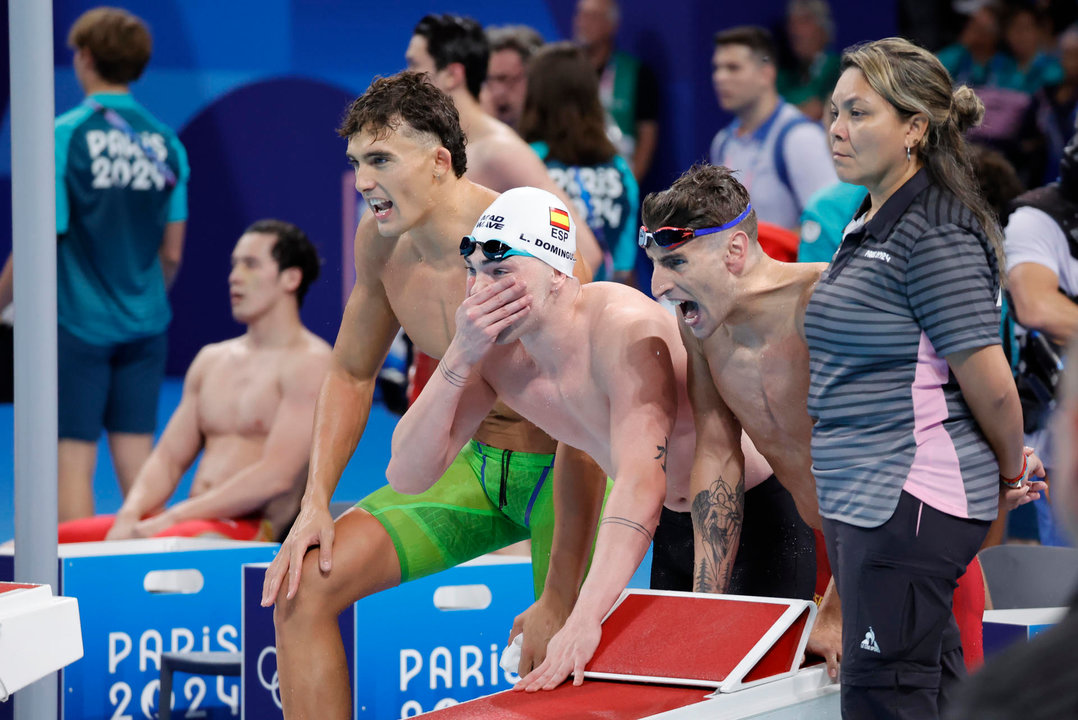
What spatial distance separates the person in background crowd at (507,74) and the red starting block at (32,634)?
470 centimetres

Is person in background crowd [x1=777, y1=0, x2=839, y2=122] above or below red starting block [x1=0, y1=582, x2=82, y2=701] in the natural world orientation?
above

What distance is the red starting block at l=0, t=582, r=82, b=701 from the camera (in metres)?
2.52

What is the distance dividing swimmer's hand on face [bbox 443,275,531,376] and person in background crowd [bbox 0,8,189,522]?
4119 mm

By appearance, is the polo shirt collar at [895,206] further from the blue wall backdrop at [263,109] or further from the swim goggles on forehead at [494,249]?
the blue wall backdrop at [263,109]

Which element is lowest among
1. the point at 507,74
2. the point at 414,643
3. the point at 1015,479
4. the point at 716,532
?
the point at 414,643

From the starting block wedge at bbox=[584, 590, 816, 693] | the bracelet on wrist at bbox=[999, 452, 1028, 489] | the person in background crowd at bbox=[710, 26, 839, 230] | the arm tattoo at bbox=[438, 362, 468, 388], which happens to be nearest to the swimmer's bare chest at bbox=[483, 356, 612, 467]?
the arm tattoo at bbox=[438, 362, 468, 388]

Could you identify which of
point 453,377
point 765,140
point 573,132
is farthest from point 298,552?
point 765,140

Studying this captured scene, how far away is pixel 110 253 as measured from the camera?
6977 mm

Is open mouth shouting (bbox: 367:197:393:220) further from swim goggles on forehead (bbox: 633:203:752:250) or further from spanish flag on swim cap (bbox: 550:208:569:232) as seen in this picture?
swim goggles on forehead (bbox: 633:203:752:250)

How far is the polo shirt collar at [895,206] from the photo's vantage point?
108 inches

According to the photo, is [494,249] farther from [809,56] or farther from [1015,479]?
[809,56]

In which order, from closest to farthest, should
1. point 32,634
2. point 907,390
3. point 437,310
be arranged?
point 32,634, point 907,390, point 437,310

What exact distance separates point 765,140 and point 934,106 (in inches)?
152

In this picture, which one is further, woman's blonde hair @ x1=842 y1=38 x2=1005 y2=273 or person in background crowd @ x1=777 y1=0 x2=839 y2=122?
person in background crowd @ x1=777 y1=0 x2=839 y2=122
